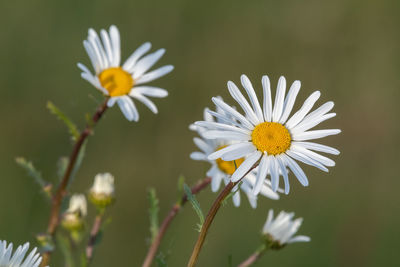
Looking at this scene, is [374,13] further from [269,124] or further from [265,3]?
[269,124]

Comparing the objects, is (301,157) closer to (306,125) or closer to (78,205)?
(306,125)

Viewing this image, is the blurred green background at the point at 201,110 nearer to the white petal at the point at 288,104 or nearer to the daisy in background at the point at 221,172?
the daisy in background at the point at 221,172

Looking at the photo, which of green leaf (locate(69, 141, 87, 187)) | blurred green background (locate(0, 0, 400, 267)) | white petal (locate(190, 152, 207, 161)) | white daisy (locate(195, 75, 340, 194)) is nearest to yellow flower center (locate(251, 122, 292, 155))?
white daisy (locate(195, 75, 340, 194))

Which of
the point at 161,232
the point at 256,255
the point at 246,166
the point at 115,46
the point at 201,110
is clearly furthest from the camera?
the point at 201,110

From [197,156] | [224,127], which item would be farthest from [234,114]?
[197,156]

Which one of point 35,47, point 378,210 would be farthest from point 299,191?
point 35,47

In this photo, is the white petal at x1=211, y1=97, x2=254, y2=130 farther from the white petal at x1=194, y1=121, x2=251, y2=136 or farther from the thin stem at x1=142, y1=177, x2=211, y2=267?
the thin stem at x1=142, y1=177, x2=211, y2=267
